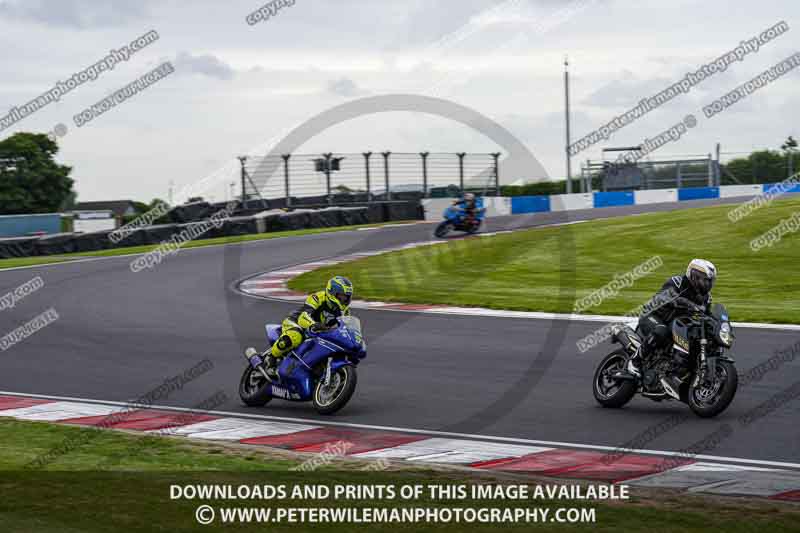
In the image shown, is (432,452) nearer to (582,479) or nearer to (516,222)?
(582,479)

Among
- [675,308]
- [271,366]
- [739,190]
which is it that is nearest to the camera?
[675,308]

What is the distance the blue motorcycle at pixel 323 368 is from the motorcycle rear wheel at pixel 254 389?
30 mm

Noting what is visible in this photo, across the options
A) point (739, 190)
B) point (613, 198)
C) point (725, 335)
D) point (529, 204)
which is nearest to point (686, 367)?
point (725, 335)

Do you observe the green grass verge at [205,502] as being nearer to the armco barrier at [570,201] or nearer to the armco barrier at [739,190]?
the armco barrier at [570,201]

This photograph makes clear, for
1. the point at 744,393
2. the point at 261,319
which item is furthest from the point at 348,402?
the point at 261,319

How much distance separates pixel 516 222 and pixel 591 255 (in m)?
11.8

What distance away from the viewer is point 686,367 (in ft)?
34.3

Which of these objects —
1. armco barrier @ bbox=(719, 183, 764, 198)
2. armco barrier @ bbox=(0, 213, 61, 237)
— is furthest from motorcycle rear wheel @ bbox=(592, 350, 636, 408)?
armco barrier @ bbox=(719, 183, 764, 198)

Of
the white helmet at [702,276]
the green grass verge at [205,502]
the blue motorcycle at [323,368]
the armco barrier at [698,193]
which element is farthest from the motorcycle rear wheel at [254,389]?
the armco barrier at [698,193]

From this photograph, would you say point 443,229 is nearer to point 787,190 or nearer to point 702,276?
point 787,190

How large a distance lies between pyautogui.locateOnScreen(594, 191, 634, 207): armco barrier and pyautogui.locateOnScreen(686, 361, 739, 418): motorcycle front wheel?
40.5 metres

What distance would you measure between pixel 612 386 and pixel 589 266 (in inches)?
587

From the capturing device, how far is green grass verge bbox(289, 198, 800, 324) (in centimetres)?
2034

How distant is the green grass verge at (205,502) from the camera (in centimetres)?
614
